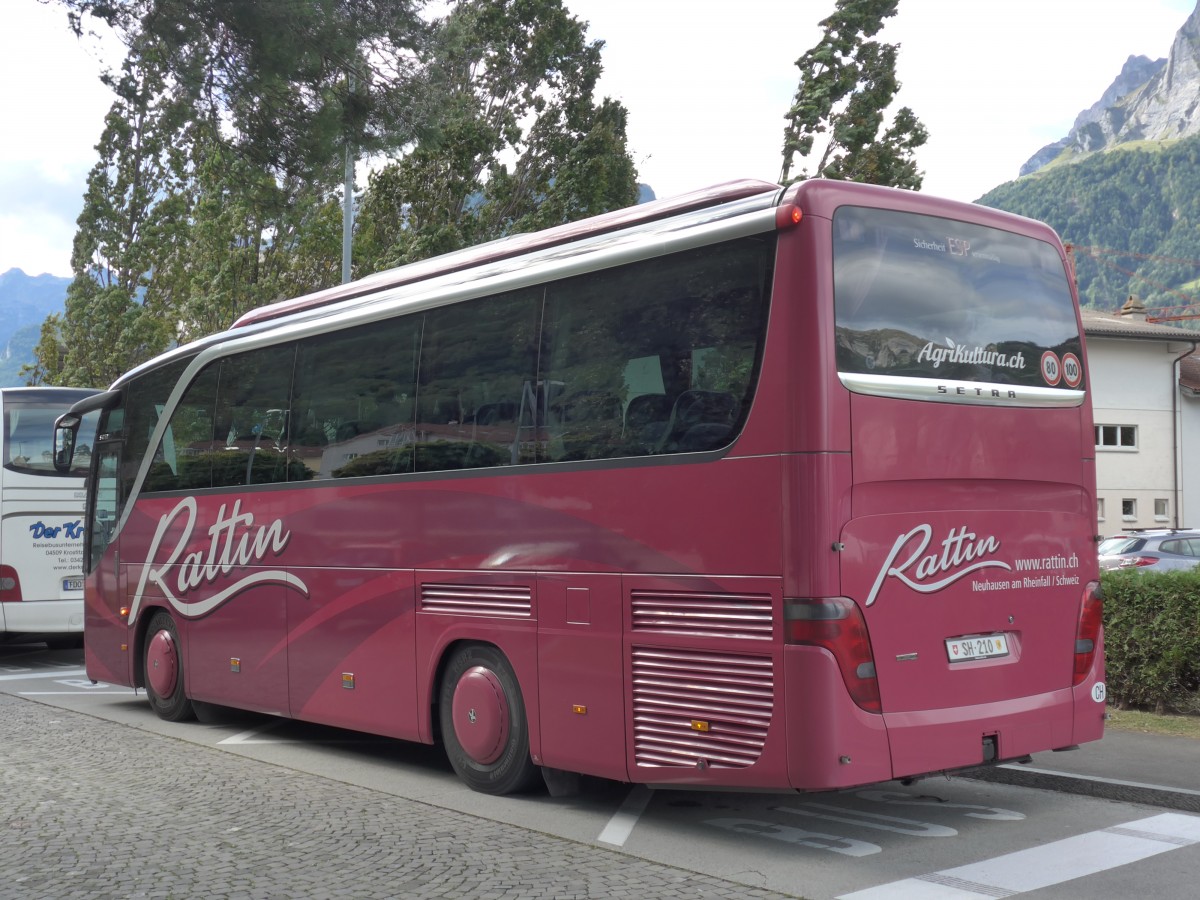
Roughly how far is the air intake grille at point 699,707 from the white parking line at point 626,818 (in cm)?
43

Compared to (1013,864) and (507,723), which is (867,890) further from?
(507,723)

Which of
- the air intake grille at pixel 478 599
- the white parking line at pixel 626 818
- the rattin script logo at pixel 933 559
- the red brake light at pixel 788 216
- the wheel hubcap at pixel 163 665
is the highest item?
the red brake light at pixel 788 216

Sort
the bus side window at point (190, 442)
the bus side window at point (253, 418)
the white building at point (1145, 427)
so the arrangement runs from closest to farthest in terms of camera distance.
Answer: the bus side window at point (253, 418) → the bus side window at point (190, 442) → the white building at point (1145, 427)

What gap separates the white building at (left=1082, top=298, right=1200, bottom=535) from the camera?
49719 mm

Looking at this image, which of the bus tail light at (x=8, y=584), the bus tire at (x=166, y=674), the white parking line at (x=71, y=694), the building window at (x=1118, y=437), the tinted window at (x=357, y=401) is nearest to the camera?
the tinted window at (x=357, y=401)

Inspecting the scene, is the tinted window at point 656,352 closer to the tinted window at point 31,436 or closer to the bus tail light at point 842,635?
the bus tail light at point 842,635

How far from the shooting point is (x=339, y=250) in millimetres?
30484

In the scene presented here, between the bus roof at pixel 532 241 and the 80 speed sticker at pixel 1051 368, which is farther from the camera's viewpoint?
the 80 speed sticker at pixel 1051 368

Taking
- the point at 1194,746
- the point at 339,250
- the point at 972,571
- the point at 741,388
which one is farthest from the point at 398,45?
the point at 339,250

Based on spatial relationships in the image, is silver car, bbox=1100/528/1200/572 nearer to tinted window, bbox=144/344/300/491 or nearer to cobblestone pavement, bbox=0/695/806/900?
tinted window, bbox=144/344/300/491

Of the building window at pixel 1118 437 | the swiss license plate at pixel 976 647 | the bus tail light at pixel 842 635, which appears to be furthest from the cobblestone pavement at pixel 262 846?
the building window at pixel 1118 437

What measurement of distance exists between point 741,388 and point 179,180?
1465 inches

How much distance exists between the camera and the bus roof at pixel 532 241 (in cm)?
738

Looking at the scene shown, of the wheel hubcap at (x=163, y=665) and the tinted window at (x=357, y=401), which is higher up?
the tinted window at (x=357, y=401)
